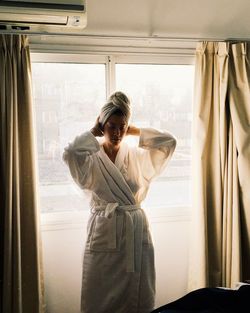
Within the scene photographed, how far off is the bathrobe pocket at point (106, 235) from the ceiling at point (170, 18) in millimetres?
1191

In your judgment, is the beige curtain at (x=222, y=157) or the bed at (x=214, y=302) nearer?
the bed at (x=214, y=302)

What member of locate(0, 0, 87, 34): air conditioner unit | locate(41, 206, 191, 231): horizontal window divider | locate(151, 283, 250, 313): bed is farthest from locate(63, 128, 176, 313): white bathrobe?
locate(0, 0, 87, 34): air conditioner unit

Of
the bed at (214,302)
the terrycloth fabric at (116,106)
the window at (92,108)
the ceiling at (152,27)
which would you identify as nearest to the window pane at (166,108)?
the window at (92,108)

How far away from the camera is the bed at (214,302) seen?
1195mm

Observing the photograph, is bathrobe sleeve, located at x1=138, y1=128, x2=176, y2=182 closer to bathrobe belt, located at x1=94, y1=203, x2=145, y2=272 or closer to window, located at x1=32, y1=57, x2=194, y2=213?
bathrobe belt, located at x1=94, y1=203, x2=145, y2=272

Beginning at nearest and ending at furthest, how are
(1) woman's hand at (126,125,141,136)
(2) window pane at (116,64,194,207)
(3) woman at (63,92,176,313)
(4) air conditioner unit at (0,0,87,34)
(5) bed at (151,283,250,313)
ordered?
1. (5) bed at (151,283,250,313)
2. (4) air conditioner unit at (0,0,87,34)
3. (3) woman at (63,92,176,313)
4. (1) woman's hand at (126,125,141,136)
5. (2) window pane at (116,64,194,207)

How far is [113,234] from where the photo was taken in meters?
1.56

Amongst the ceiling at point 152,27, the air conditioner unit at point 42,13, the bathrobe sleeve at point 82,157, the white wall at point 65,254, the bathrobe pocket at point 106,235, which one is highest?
the ceiling at point 152,27

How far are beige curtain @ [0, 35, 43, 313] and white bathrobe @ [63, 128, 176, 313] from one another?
1.37 feet

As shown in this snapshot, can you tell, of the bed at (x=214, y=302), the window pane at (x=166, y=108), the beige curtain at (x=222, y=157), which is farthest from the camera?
the window pane at (x=166, y=108)

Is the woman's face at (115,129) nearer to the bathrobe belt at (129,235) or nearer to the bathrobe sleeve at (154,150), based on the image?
the bathrobe sleeve at (154,150)

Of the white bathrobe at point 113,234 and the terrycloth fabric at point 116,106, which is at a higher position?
the terrycloth fabric at point 116,106

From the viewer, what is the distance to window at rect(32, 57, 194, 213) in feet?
6.68

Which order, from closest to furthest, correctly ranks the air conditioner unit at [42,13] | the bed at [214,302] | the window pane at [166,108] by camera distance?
the bed at [214,302] → the air conditioner unit at [42,13] → the window pane at [166,108]
